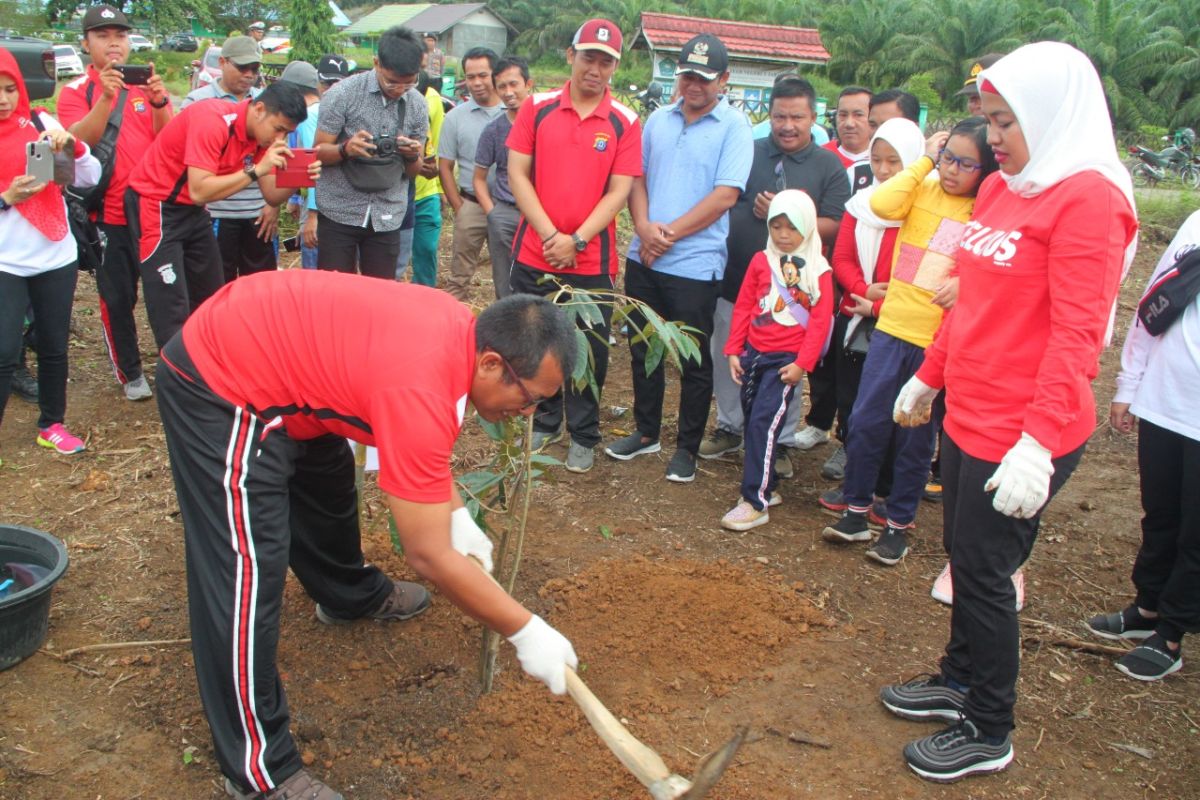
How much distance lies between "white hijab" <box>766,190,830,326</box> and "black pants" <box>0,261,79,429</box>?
9.66ft

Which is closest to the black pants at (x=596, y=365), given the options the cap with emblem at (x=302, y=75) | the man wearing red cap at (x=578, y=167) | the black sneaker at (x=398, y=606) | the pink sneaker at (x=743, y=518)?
the man wearing red cap at (x=578, y=167)

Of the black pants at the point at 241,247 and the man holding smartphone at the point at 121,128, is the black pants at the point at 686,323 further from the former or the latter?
the man holding smartphone at the point at 121,128

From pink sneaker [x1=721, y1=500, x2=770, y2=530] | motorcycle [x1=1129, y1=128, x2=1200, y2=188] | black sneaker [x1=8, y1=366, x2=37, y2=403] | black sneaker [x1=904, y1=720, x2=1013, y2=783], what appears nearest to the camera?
black sneaker [x1=904, y1=720, x2=1013, y2=783]

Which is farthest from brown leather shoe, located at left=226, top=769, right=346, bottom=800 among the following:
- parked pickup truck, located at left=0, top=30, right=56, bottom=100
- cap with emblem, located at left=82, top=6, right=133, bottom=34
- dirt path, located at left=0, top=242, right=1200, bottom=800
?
parked pickup truck, located at left=0, top=30, right=56, bottom=100

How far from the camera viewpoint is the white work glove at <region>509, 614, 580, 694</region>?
6.56ft

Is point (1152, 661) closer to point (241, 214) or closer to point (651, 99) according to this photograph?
point (241, 214)

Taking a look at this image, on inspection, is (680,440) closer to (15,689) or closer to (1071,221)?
(1071,221)

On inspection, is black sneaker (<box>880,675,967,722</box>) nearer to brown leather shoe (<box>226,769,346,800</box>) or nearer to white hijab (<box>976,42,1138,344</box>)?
white hijab (<box>976,42,1138,344</box>)

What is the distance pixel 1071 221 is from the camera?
6.83 ft

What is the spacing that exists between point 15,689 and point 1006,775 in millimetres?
2857

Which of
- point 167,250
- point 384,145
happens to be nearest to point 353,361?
point 167,250

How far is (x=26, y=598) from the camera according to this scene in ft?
8.66

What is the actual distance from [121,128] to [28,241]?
3.40ft

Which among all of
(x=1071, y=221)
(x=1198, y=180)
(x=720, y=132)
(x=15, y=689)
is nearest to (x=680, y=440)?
(x=720, y=132)
